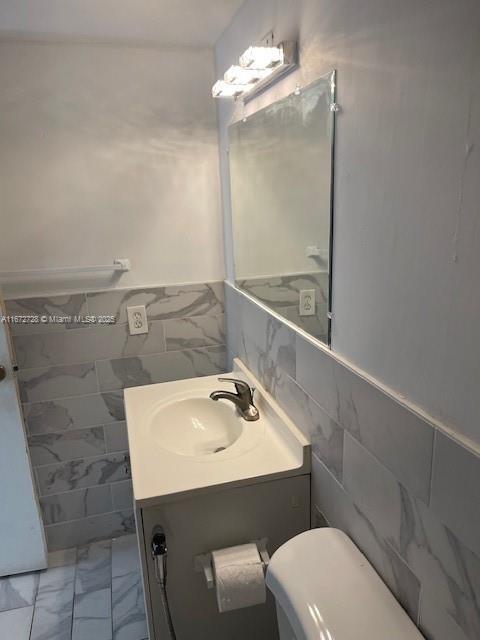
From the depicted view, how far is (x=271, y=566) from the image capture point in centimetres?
106

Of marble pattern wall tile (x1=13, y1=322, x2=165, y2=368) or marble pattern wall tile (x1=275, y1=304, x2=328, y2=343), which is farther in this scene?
marble pattern wall tile (x1=13, y1=322, x2=165, y2=368)

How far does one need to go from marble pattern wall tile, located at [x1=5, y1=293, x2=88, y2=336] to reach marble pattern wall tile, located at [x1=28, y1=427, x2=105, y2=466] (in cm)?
51

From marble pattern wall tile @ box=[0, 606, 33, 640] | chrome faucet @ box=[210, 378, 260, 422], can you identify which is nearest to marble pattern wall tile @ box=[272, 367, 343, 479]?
chrome faucet @ box=[210, 378, 260, 422]

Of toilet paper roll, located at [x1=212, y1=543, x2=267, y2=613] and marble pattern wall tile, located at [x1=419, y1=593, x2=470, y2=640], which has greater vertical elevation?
marble pattern wall tile, located at [x1=419, y1=593, x2=470, y2=640]

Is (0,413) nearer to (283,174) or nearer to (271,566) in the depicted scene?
(271,566)

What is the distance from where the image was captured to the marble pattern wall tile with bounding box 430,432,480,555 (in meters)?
0.68

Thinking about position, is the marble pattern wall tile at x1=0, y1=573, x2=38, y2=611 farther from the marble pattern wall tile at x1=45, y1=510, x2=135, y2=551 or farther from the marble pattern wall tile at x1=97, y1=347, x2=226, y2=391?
the marble pattern wall tile at x1=97, y1=347, x2=226, y2=391

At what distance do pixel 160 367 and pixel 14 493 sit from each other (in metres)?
0.83

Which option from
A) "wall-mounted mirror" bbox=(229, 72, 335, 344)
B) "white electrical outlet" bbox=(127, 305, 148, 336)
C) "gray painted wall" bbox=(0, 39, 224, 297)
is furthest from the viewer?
"white electrical outlet" bbox=(127, 305, 148, 336)

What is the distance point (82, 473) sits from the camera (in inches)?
85.9

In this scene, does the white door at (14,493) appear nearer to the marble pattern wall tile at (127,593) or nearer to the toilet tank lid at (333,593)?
the marble pattern wall tile at (127,593)

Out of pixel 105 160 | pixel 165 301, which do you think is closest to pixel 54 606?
pixel 165 301

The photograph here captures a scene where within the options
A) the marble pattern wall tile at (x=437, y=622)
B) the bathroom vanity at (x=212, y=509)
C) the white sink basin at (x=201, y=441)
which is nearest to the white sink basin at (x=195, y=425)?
the white sink basin at (x=201, y=441)

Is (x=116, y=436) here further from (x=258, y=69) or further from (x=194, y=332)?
(x=258, y=69)
